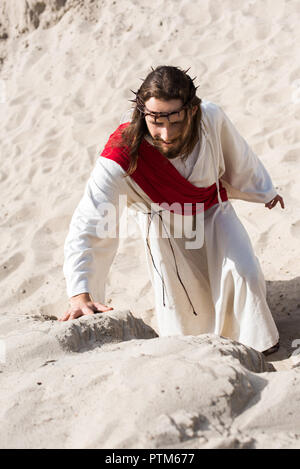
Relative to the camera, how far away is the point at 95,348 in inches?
94.9

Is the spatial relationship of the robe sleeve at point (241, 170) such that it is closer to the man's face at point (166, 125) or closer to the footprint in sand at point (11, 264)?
the man's face at point (166, 125)

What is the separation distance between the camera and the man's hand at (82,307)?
2600 mm

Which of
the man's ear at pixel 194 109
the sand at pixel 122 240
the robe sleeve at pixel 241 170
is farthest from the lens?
the robe sleeve at pixel 241 170

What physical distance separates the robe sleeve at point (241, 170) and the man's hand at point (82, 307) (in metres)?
1.18

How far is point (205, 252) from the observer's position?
337cm

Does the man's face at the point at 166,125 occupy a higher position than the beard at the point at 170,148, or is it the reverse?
the man's face at the point at 166,125

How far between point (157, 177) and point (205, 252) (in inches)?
23.4

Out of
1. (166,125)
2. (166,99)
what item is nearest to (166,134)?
(166,125)

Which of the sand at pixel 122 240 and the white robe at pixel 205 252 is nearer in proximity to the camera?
the sand at pixel 122 240

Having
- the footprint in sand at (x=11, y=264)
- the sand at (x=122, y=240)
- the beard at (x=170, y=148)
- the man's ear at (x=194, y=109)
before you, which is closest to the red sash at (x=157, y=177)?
the beard at (x=170, y=148)

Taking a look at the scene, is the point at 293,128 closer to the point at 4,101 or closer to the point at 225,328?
the point at 225,328

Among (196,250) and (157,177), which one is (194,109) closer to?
(157,177)

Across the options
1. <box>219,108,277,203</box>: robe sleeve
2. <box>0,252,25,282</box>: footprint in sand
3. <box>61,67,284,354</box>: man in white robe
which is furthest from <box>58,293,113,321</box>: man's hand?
<box>0,252,25,282</box>: footprint in sand

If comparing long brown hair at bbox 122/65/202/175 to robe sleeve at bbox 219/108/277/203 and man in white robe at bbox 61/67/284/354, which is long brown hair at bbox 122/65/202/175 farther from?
robe sleeve at bbox 219/108/277/203
